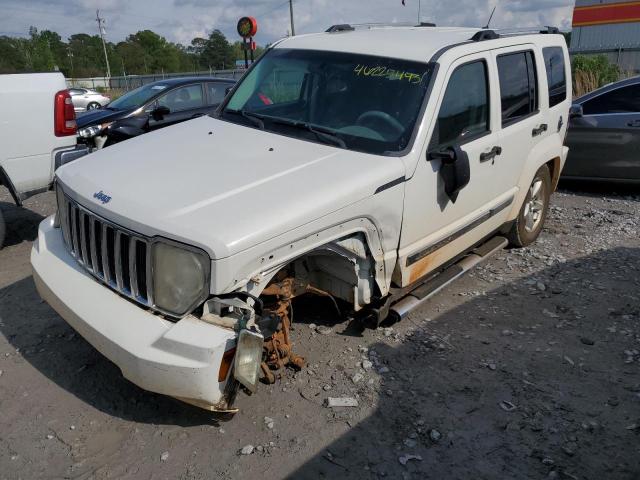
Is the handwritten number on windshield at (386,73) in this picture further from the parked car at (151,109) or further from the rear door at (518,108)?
the parked car at (151,109)

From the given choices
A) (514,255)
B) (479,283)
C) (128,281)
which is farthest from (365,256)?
(514,255)

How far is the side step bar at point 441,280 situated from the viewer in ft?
12.4

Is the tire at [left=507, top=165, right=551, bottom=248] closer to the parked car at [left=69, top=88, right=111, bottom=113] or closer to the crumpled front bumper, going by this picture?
the crumpled front bumper

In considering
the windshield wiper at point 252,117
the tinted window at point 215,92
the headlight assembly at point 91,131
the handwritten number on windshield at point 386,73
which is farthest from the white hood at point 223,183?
the tinted window at point 215,92

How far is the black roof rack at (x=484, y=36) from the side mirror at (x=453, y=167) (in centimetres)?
100

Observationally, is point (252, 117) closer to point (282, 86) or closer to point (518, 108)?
point (282, 86)

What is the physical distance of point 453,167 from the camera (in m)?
3.62

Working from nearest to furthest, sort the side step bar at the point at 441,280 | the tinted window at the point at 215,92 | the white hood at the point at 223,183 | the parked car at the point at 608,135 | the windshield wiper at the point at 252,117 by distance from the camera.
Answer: the white hood at the point at 223,183
the side step bar at the point at 441,280
the windshield wiper at the point at 252,117
the parked car at the point at 608,135
the tinted window at the point at 215,92

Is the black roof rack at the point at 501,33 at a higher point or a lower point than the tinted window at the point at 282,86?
higher

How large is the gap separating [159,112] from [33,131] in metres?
2.80

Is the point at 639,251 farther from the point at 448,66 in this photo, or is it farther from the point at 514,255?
the point at 448,66

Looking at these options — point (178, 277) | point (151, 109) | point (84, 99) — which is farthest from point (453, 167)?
point (84, 99)

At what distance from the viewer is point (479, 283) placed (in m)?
4.80

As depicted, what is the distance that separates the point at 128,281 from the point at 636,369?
316 centimetres
